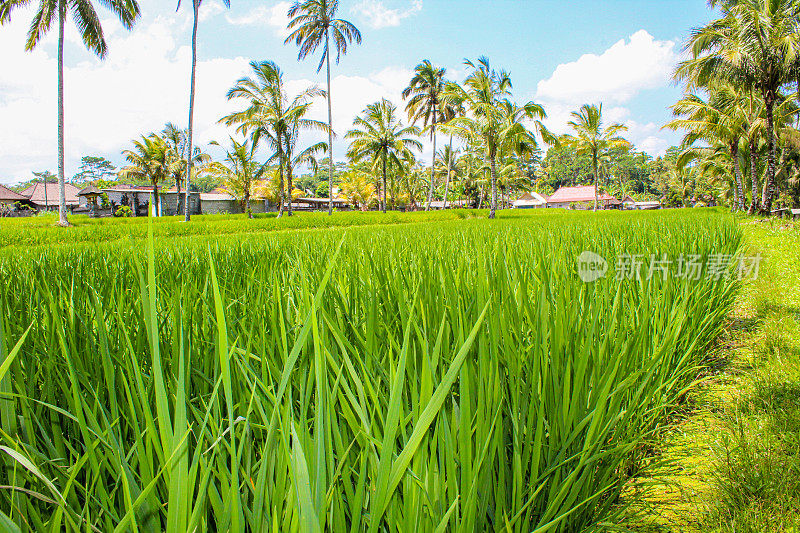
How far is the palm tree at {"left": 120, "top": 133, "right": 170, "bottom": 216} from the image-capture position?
29.0 meters

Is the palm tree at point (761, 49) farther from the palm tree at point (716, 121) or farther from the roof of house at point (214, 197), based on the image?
the roof of house at point (214, 197)

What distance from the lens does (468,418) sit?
0.48 metres

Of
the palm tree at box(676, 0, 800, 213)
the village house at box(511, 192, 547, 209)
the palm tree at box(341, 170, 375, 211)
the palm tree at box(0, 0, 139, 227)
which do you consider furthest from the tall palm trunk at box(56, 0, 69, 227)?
the village house at box(511, 192, 547, 209)

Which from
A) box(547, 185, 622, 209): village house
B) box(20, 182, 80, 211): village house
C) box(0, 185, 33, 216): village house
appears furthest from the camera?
box(547, 185, 622, 209): village house

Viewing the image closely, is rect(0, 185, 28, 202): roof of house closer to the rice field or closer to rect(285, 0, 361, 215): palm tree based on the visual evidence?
rect(285, 0, 361, 215): palm tree

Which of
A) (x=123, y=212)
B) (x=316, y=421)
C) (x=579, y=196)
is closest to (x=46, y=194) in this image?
(x=123, y=212)

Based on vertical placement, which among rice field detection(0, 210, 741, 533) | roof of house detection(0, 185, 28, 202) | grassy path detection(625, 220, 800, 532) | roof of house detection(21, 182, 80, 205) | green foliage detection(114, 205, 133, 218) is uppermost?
roof of house detection(21, 182, 80, 205)

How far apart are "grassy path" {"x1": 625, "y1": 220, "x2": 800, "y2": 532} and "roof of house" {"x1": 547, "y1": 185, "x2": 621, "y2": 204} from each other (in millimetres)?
49591

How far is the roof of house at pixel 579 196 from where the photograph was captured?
4741 cm

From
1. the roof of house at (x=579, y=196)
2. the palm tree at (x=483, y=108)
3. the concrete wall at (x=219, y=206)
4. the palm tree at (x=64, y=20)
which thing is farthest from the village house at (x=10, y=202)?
the roof of house at (x=579, y=196)

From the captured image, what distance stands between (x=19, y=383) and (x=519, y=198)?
58.5 metres

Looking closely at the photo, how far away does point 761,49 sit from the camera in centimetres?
1312

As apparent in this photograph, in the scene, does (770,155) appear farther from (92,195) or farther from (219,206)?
(92,195)

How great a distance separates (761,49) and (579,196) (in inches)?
1477
